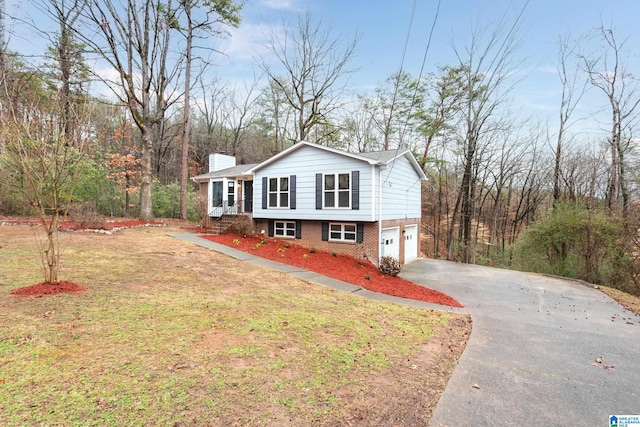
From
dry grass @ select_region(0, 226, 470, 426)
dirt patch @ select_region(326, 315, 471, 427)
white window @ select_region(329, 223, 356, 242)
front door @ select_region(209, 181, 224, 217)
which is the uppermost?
front door @ select_region(209, 181, 224, 217)

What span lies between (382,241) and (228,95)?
79.5 ft

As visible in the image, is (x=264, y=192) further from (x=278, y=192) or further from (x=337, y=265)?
(x=337, y=265)

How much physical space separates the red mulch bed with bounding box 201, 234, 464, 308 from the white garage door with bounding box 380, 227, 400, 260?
135cm

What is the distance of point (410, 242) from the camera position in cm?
1596

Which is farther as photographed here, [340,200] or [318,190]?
[318,190]

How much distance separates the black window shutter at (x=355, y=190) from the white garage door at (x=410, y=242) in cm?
462

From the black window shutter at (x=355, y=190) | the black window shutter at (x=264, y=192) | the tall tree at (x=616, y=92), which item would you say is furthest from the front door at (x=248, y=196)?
the tall tree at (x=616, y=92)

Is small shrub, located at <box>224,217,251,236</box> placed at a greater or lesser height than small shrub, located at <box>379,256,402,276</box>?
greater

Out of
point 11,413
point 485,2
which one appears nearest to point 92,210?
point 11,413

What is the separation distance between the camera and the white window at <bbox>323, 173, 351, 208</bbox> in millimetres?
12091

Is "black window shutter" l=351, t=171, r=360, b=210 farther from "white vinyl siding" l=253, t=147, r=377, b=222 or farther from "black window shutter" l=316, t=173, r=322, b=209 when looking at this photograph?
"black window shutter" l=316, t=173, r=322, b=209

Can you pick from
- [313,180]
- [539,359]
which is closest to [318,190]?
[313,180]

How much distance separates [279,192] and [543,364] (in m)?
11.7

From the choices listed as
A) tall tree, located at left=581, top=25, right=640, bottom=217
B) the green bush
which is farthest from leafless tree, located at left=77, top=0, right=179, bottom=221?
tall tree, located at left=581, top=25, right=640, bottom=217
